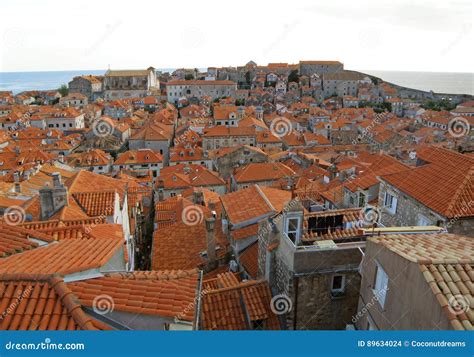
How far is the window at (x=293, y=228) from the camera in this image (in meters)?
8.95

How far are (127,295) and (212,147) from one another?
149ft

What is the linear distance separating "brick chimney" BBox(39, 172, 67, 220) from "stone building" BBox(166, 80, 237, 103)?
8238 cm

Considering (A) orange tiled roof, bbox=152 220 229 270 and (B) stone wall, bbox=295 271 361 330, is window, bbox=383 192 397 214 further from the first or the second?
(A) orange tiled roof, bbox=152 220 229 270

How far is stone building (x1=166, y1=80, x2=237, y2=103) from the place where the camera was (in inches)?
3684

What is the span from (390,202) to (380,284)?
23.5ft

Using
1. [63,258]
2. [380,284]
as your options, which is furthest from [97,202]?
[380,284]

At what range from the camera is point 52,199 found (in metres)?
12.4

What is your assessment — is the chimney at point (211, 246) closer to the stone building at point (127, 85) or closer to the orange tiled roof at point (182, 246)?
the orange tiled roof at point (182, 246)

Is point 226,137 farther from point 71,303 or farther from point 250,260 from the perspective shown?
point 71,303

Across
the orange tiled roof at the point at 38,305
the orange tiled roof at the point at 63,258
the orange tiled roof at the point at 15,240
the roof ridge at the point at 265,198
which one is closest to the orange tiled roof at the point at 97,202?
the orange tiled roof at the point at 15,240

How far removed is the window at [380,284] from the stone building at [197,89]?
89283mm

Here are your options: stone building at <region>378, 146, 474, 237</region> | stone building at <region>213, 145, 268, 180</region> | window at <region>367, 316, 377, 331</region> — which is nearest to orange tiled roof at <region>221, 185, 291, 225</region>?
stone building at <region>378, 146, 474, 237</region>

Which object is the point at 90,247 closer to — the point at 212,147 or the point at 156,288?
the point at 156,288

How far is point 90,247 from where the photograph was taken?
7.04 meters
